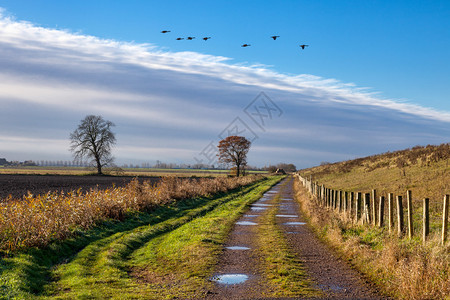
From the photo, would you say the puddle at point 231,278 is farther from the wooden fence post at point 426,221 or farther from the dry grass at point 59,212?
the dry grass at point 59,212

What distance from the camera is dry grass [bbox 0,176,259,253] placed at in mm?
12977

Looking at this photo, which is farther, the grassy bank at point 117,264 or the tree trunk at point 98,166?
the tree trunk at point 98,166

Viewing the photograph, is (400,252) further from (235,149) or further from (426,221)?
(235,149)

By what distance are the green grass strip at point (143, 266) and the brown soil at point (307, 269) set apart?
0.57 meters

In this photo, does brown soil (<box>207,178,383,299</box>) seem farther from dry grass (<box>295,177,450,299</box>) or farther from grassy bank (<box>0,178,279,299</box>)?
grassy bank (<box>0,178,279,299</box>)

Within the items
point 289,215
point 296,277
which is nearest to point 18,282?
point 296,277

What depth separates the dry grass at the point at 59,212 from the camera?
12977 millimetres

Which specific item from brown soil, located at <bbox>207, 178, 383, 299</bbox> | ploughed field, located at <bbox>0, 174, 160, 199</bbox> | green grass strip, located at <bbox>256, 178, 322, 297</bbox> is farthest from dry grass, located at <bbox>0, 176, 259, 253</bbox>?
green grass strip, located at <bbox>256, 178, 322, 297</bbox>

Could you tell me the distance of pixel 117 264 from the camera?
11.7m

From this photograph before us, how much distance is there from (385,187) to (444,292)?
2639 cm

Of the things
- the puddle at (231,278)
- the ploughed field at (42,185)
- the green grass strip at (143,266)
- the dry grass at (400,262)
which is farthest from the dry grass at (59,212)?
the dry grass at (400,262)

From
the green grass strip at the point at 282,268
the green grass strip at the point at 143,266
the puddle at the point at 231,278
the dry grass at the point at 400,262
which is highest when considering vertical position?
the dry grass at the point at 400,262

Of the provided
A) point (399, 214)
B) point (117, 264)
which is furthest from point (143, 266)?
point (399, 214)

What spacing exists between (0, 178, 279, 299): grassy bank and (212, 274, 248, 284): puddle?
34cm
